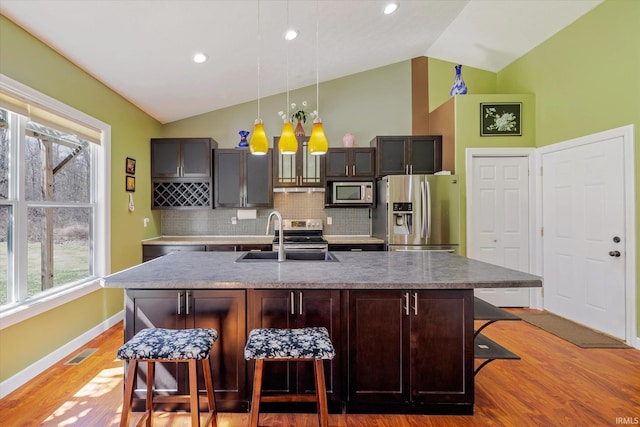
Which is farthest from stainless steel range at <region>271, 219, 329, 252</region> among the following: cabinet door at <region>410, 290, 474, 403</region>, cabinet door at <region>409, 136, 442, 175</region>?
cabinet door at <region>410, 290, 474, 403</region>

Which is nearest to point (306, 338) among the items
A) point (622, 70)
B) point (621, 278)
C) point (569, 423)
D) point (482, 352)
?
point (482, 352)

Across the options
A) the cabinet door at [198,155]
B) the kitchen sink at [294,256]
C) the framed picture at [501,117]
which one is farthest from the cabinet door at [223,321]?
the framed picture at [501,117]

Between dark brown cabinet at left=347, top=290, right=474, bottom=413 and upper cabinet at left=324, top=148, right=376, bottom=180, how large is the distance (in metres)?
2.63

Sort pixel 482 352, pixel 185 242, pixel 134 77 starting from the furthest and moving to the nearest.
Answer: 1. pixel 185 242
2. pixel 134 77
3. pixel 482 352

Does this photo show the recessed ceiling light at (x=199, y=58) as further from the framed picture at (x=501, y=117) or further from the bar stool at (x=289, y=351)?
the framed picture at (x=501, y=117)

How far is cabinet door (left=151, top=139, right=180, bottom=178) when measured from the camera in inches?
A: 167

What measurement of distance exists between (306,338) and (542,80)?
4231mm

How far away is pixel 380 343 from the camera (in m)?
1.84

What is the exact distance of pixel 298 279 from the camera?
1.70 metres

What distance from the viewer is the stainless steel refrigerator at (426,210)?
3.75 metres

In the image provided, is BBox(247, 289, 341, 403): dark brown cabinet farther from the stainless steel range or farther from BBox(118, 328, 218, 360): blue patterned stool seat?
the stainless steel range

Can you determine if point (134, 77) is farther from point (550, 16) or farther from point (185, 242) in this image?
point (550, 16)

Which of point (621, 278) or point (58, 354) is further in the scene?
point (621, 278)

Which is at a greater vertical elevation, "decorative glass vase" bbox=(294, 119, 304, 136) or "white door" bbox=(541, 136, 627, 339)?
"decorative glass vase" bbox=(294, 119, 304, 136)
